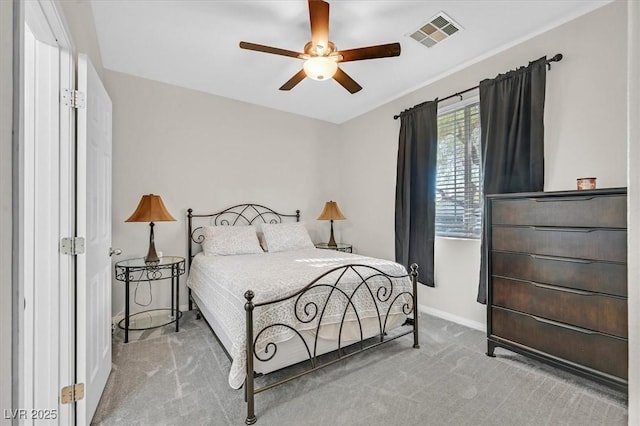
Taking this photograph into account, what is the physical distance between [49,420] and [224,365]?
1060 millimetres

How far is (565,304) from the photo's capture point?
6.70 feet

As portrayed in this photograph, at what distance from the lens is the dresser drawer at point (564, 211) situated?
1.82m

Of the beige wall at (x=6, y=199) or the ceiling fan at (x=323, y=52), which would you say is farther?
the ceiling fan at (x=323, y=52)

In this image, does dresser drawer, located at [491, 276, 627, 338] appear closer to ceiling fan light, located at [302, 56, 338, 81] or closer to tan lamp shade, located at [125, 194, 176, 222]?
ceiling fan light, located at [302, 56, 338, 81]

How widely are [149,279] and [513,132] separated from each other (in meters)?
3.85

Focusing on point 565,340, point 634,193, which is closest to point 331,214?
point 565,340

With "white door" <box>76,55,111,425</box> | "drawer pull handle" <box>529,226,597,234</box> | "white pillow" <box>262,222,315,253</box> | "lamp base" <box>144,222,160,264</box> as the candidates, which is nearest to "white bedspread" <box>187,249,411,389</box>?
"lamp base" <box>144,222,160,264</box>

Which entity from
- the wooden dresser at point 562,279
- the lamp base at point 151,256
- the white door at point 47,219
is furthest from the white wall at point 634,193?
the lamp base at point 151,256

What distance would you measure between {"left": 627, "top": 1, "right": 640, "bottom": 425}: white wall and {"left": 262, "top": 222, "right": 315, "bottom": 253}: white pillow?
317cm

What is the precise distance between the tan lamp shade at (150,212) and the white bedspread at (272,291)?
0.62 meters

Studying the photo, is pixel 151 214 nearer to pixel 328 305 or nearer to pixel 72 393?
pixel 72 393

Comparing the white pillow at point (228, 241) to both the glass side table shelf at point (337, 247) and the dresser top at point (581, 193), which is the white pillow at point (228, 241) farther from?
the dresser top at point (581, 193)

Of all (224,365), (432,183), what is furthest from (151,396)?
(432,183)

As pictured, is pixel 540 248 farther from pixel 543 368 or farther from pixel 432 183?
pixel 432 183
